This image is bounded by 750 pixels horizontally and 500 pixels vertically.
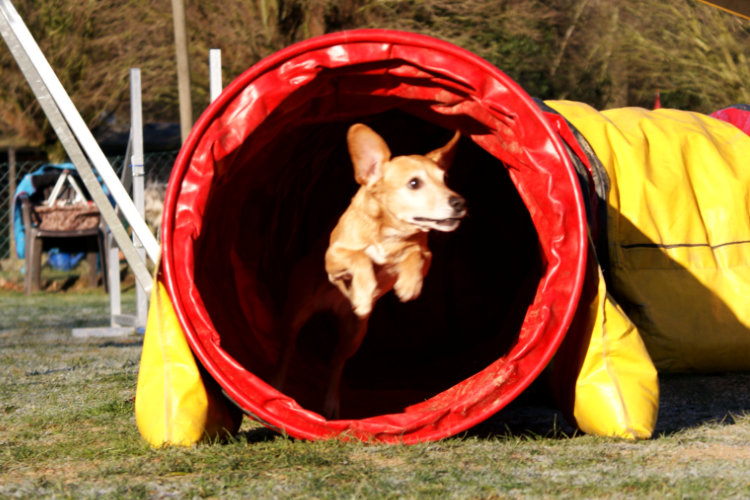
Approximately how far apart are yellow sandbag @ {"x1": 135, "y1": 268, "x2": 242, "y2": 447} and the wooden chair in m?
8.15

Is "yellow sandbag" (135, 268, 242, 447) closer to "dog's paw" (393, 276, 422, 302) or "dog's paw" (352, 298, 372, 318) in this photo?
"dog's paw" (352, 298, 372, 318)

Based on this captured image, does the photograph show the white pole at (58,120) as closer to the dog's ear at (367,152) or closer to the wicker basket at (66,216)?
the dog's ear at (367,152)

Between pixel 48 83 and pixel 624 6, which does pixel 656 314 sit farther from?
pixel 624 6

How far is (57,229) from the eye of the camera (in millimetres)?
11102

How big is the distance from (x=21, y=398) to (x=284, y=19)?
7.76 meters

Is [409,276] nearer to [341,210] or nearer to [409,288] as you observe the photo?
[409,288]

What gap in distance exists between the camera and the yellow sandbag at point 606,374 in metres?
3.30

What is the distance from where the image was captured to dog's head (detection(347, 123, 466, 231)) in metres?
3.76

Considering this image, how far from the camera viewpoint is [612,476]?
2.77m

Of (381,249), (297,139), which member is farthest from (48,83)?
(381,249)

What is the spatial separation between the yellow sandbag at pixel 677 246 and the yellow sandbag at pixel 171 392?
228 cm

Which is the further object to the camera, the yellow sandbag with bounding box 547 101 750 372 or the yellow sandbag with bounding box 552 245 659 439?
the yellow sandbag with bounding box 547 101 750 372

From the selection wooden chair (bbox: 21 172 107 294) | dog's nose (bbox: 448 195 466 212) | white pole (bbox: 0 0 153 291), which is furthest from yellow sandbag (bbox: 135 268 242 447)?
wooden chair (bbox: 21 172 107 294)

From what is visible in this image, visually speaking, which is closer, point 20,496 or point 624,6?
point 20,496
